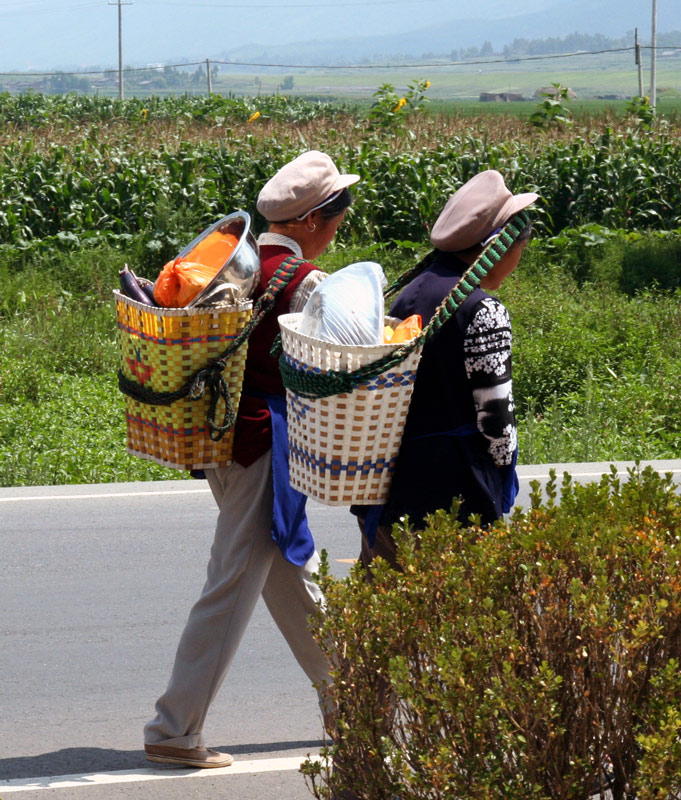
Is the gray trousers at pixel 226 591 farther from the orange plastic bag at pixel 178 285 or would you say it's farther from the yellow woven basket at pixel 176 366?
the orange plastic bag at pixel 178 285

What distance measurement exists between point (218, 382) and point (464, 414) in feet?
2.45

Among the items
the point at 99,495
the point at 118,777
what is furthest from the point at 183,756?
the point at 99,495

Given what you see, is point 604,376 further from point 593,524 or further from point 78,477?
point 593,524

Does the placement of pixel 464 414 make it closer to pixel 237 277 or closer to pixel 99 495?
pixel 237 277

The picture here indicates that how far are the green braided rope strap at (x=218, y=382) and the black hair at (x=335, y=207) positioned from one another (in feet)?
0.65

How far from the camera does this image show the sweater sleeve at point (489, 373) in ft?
11.1

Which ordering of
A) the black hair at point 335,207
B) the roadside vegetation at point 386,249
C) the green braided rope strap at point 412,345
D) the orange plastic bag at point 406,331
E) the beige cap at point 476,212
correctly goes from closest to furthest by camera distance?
1. the green braided rope strap at point 412,345
2. the orange plastic bag at point 406,331
3. the beige cap at point 476,212
4. the black hair at point 335,207
5. the roadside vegetation at point 386,249

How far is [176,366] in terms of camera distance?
3615 mm

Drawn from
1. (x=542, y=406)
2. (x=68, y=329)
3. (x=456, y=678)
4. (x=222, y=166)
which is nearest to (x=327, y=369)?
Result: (x=456, y=678)

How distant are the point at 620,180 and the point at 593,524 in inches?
542

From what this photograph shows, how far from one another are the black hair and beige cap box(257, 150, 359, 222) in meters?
0.03

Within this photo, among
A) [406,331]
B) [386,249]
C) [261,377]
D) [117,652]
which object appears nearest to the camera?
[406,331]

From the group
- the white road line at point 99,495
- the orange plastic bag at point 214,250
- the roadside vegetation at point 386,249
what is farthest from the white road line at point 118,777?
the roadside vegetation at point 386,249

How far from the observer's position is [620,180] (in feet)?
51.9
